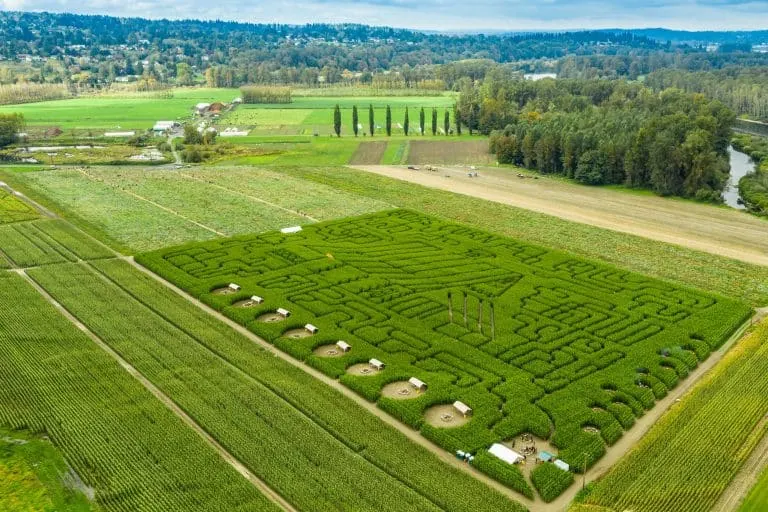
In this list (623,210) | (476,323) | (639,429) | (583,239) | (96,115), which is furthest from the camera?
(96,115)

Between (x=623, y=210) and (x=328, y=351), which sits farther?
(x=623, y=210)

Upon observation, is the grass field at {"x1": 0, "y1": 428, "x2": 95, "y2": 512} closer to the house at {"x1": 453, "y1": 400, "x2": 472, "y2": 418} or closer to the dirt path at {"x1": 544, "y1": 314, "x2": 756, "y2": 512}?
the house at {"x1": 453, "y1": 400, "x2": 472, "y2": 418}

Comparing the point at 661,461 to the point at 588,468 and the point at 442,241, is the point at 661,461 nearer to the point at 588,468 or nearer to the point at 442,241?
the point at 588,468


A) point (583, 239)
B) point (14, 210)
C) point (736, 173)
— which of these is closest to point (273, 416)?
point (583, 239)

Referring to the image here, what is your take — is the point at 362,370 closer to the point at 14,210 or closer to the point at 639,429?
the point at 639,429

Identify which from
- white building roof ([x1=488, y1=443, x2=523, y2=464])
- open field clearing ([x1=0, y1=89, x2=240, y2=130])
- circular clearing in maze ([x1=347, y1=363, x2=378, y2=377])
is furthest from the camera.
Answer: open field clearing ([x1=0, y1=89, x2=240, y2=130])

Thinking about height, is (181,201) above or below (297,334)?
above

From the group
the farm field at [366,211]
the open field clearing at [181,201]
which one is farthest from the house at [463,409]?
the open field clearing at [181,201]

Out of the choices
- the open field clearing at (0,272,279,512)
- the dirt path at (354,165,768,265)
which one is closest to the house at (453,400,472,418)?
the open field clearing at (0,272,279,512)
